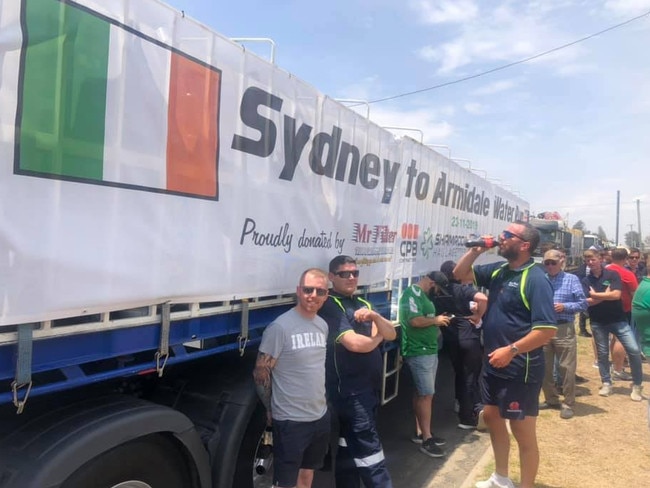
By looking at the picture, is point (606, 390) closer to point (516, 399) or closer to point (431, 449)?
point (431, 449)

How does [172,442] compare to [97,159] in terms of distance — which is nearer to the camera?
[97,159]

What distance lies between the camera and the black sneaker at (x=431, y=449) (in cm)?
456

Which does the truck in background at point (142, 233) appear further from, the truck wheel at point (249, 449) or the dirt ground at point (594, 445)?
the dirt ground at point (594, 445)

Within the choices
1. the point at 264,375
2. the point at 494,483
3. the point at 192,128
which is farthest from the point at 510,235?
the point at 192,128

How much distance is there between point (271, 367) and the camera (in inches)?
116

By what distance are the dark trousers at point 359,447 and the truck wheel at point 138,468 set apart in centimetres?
109

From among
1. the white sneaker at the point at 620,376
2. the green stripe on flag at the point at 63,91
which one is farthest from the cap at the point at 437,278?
the white sneaker at the point at 620,376

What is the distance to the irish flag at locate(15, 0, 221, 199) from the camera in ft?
6.16

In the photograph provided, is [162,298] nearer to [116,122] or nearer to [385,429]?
[116,122]

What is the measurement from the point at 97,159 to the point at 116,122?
0.19 m

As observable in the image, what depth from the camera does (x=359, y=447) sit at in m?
3.29

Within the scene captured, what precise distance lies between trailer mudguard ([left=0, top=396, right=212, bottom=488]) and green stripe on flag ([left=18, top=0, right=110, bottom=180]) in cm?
104

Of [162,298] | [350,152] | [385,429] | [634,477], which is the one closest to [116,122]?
[162,298]

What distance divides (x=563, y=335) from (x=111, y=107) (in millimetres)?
5689
